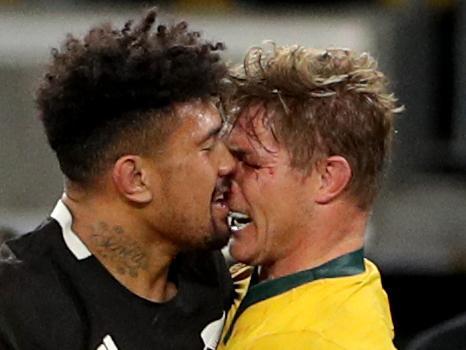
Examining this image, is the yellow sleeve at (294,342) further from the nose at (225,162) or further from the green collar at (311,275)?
the nose at (225,162)

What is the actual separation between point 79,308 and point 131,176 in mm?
215

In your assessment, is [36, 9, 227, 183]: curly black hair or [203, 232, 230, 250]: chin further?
[203, 232, 230, 250]: chin

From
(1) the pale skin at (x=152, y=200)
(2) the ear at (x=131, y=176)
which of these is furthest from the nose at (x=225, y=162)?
(2) the ear at (x=131, y=176)

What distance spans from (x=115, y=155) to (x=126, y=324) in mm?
252

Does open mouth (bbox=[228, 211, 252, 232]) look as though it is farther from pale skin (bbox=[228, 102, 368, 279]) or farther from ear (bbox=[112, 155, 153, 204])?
ear (bbox=[112, 155, 153, 204])

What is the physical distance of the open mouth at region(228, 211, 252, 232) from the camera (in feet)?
7.24

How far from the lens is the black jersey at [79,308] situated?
80.0 inches

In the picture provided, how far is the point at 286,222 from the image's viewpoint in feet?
7.04

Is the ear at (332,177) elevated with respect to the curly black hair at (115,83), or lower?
lower

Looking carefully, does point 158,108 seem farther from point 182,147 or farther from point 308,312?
point 308,312

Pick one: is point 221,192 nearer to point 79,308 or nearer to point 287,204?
point 287,204

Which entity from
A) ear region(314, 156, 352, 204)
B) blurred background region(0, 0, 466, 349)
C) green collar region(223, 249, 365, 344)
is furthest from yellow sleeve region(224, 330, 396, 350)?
blurred background region(0, 0, 466, 349)

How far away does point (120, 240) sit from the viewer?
2180mm

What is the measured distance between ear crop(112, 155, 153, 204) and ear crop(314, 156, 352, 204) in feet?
0.86
